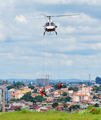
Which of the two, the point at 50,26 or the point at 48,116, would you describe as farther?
the point at 50,26

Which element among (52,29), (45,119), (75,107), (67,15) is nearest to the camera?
(45,119)

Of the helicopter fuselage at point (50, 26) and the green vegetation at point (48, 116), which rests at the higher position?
the helicopter fuselage at point (50, 26)

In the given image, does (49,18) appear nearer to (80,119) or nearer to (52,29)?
(52,29)

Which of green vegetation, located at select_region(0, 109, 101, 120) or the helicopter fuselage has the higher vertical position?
the helicopter fuselage

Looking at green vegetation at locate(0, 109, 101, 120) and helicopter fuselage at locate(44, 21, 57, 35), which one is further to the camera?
helicopter fuselage at locate(44, 21, 57, 35)

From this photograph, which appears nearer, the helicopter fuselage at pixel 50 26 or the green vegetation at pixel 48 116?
the green vegetation at pixel 48 116

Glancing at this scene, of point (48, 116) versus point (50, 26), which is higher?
point (50, 26)

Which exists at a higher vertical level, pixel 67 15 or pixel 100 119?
pixel 67 15

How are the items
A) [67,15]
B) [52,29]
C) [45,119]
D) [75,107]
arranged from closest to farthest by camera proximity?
[45,119] < [67,15] < [52,29] < [75,107]

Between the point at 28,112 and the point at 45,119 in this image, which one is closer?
the point at 45,119

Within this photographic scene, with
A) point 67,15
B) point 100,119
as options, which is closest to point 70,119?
point 100,119
